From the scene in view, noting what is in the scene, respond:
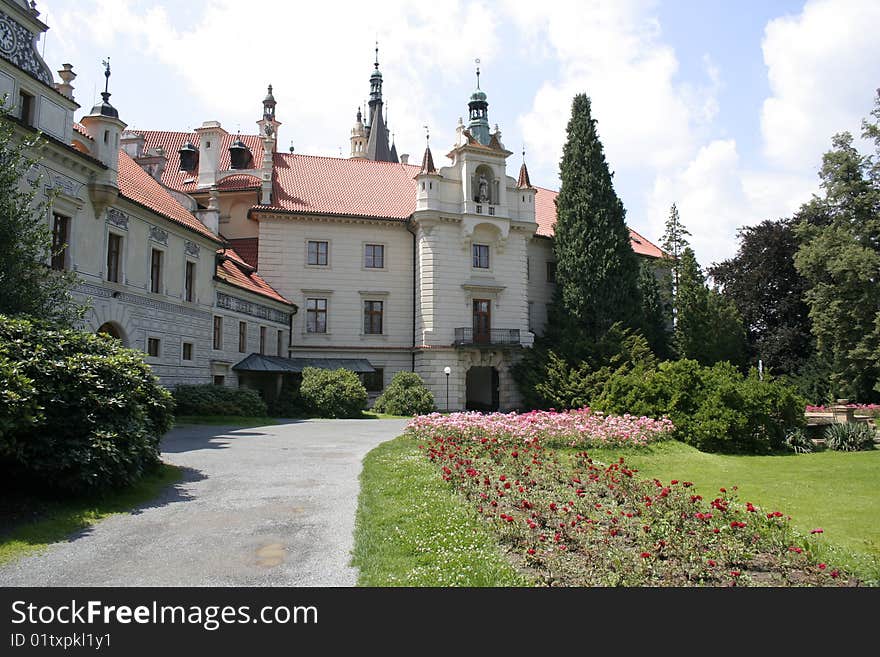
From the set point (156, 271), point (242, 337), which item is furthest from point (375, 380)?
point (156, 271)

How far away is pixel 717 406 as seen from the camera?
1805 centimetres

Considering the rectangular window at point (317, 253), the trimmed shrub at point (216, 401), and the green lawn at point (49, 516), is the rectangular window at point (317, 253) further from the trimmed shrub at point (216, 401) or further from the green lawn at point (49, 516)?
the green lawn at point (49, 516)

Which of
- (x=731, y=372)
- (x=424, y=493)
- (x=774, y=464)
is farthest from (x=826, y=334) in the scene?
(x=424, y=493)

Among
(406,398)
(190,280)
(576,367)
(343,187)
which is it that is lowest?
(406,398)

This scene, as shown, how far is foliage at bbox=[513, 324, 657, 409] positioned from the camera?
35.6m

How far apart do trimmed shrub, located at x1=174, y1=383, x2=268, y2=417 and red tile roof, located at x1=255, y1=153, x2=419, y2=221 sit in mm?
15433

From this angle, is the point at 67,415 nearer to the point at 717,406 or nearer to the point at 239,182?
the point at 717,406

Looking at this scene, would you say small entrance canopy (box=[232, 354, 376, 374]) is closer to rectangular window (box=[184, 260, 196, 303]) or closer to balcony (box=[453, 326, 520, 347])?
rectangular window (box=[184, 260, 196, 303])

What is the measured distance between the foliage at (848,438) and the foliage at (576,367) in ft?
50.1

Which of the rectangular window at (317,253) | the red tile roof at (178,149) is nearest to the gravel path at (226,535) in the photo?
the rectangular window at (317,253)

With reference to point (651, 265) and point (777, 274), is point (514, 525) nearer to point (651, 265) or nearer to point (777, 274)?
point (651, 265)

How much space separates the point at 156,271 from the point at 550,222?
30.2 meters

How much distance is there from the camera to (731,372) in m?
20.0

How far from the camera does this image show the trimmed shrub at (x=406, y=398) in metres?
33.1
